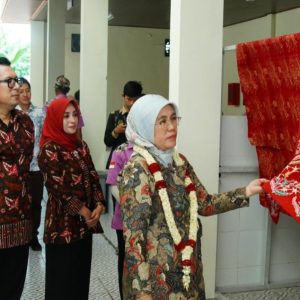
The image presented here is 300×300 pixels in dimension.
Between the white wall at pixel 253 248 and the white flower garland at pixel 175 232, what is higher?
the white flower garland at pixel 175 232

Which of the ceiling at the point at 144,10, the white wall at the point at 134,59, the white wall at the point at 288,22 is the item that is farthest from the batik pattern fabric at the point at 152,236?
the white wall at the point at 134,59

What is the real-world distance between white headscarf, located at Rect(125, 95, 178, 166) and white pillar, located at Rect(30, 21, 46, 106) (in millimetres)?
11056

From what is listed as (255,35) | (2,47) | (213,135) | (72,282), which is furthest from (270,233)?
(2,47)

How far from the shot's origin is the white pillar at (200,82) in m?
3.39

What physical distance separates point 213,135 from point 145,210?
62.5 inches

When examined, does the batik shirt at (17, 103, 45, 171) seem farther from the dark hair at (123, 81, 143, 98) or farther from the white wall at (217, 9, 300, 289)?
the white wall at (217, 9, 300, 289)

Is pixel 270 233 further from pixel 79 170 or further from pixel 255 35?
pixel 255 35

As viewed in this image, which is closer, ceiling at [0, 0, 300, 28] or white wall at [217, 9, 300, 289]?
white wall at [217, 9, 300, 289]

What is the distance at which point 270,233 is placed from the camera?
383 centimetres

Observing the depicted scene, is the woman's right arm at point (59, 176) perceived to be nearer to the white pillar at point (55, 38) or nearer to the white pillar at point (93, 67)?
the white pillar at point (93, 67)

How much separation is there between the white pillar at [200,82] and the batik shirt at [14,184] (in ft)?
3.67

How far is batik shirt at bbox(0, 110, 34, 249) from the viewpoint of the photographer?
8.78 ft

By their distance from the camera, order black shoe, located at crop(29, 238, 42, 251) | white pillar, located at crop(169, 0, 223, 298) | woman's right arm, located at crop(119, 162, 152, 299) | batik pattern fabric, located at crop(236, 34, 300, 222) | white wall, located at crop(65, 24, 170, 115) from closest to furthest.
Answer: woman's right arm, located at crop(119, 162, 152, 299) → batik pattern fabric, located at crop(236, 34, 300, 222) → white pillar, located at crop(169, 0, 223, 298) → black shoe, located at crop(29, 238, 42, 251) → white wall, located at crop(65, 24, 170, 115)

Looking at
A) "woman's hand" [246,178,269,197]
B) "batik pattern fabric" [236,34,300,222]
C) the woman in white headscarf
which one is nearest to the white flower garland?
the woman in white headscarf
